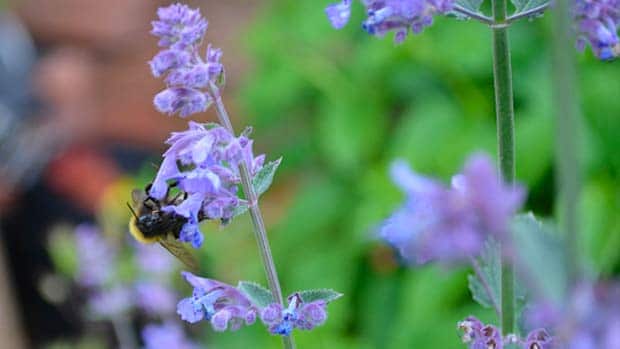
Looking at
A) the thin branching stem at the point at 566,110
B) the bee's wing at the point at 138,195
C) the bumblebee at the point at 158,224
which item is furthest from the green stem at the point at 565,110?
the bee's wing at the point at 138,195

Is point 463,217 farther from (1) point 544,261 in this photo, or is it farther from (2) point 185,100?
(2) point 185,100

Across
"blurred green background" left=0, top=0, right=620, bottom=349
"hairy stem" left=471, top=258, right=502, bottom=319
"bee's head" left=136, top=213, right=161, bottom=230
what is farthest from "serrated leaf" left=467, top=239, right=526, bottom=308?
"blurred green background" left=0, top=0, right=620, bottom=349

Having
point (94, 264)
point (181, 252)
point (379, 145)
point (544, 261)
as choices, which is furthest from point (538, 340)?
point (379, 145)

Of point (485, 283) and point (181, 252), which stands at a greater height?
point (181, 252)

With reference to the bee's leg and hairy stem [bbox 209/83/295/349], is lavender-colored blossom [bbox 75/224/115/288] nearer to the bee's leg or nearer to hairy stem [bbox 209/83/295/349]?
the bee's leg

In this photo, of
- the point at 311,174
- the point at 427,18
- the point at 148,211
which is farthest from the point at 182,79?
the point at 311,174

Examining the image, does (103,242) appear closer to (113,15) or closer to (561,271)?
(561,271)

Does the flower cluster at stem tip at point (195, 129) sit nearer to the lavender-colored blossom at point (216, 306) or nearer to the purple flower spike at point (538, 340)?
the lavender-colored blossom at point (216, 306)
